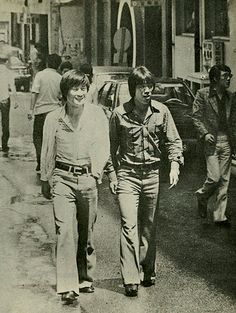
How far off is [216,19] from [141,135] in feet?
20.2

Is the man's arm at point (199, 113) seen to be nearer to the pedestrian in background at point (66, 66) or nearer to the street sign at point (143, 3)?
the pedestrian in background at point (66, 66)

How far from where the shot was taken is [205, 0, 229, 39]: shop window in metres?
10.4

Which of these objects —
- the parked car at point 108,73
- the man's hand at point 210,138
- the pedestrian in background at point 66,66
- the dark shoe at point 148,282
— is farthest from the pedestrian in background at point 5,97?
the dark shoe at point 148,282

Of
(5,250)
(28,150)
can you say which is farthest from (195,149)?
(5,250)

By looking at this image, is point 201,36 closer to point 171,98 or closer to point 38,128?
point 171,98

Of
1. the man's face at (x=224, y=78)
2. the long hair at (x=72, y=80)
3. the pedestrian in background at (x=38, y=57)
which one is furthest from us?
the pedestrian in background at (x=38, y=57)

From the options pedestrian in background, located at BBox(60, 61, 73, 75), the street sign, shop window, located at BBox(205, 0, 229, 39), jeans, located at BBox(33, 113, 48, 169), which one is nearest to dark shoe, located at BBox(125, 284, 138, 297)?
pedestrian in background, located at BBox(60, 61, 73, 75)

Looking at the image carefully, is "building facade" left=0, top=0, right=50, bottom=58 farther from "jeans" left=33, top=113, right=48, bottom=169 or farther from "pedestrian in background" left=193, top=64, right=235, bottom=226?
"pedestrian in background" left=193, top=64, right=235, bottom=226

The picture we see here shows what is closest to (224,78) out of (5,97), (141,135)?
(141,135)

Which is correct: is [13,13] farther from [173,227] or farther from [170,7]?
[170,7]

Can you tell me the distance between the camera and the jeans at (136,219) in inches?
188

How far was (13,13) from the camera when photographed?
7.12 metres

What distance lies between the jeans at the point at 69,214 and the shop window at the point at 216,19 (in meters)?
5.95

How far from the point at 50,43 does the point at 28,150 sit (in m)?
1.84
